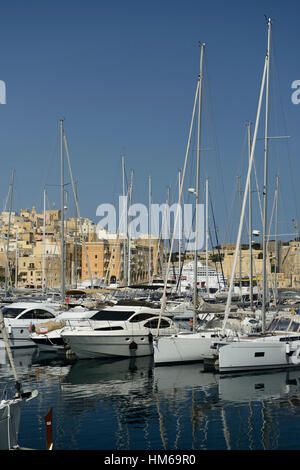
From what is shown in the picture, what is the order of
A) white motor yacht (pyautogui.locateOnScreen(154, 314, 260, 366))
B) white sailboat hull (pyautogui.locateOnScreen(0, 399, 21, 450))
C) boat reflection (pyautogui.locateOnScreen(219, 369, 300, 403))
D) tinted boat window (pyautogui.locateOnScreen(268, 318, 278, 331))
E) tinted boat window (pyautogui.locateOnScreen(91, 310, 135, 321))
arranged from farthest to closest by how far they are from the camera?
1. tinted boat window (pyautogui.locateOnScreen(91, 310, 135, 321))
2. tinted boat window (pyautogui.locateOnScreen(268, 318, 278, 331))
3. white motor yacht (pyautogui.locateOnScreen(154, 314, 260, 366))
4. boat reflection (pyautogui.locateOnScreen(219, 369, 300, 403))
5. white sailboat hull (pyautogui.locateOnScreen(0, 399, 21, 450))

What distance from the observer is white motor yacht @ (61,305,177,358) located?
24094mm

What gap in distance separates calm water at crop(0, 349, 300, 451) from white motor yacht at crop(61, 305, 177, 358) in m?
0.82

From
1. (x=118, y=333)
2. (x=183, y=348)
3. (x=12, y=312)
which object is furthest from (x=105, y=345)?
(x=12, y=312)

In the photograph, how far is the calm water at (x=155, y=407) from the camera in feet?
42.9

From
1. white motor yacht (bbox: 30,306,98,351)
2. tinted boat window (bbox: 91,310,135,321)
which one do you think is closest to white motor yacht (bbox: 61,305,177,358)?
tinted boat window (bbox: 91,310,135,321)

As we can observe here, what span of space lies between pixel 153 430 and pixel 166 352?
28.1ft

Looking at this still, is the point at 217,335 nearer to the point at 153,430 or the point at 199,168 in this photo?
the point at 199,168

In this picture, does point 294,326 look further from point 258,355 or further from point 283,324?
point 258,355

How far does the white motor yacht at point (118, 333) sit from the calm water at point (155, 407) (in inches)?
32.3

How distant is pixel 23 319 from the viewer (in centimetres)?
2802

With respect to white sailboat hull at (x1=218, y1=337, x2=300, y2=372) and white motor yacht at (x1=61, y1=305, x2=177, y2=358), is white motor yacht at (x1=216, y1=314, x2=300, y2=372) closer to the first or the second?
white sailboat hull at (x1=218, y1=337, x2=300, y2=372)

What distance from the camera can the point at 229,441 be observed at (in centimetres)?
1302

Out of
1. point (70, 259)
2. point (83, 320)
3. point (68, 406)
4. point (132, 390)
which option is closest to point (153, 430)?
point (68, 406)

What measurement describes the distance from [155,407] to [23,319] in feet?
43.5
